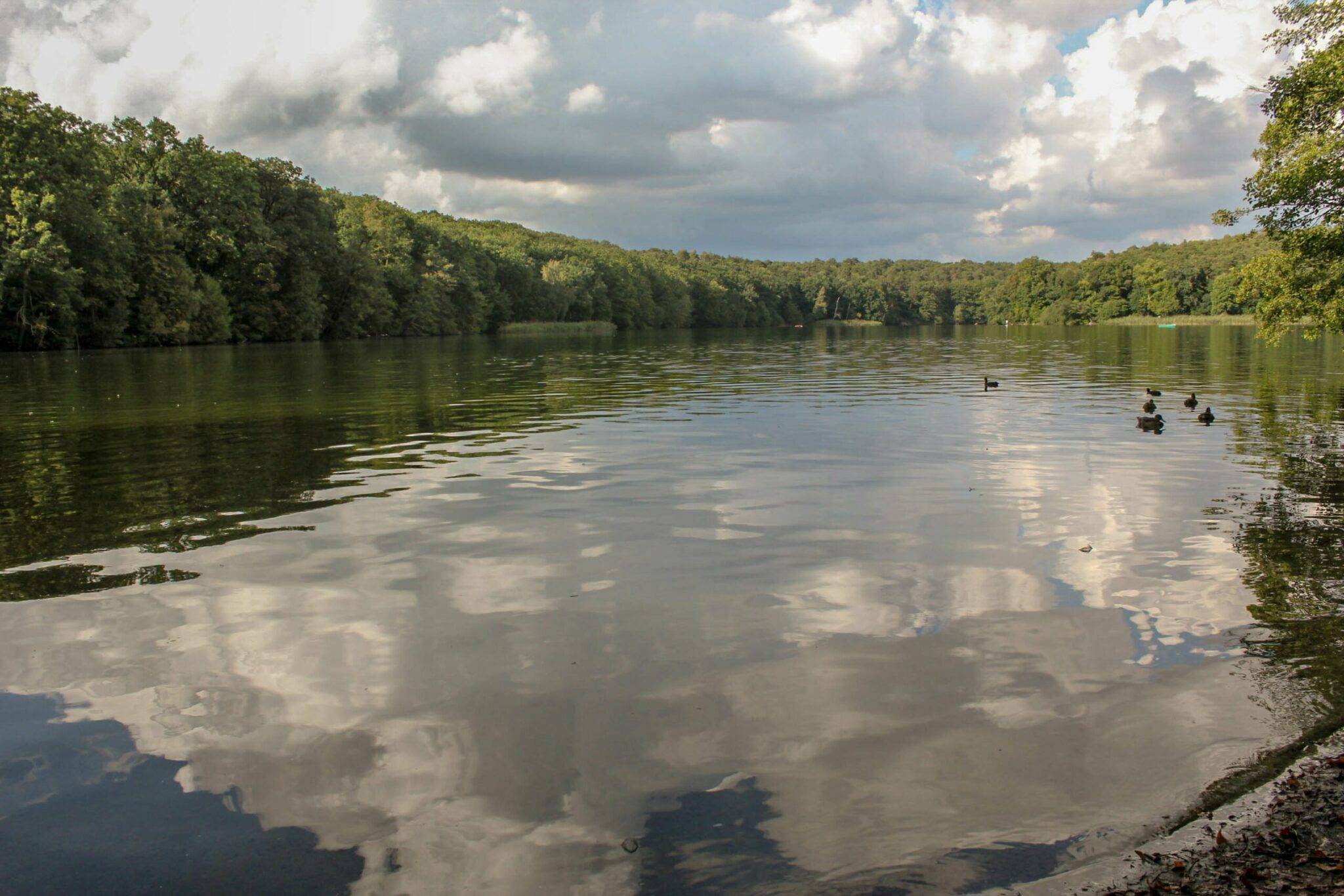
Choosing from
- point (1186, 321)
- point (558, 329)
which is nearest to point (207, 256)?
point (558, 329)

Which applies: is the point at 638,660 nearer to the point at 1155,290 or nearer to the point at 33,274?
the point at 33,274

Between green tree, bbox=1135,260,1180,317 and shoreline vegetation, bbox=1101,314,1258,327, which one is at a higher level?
green tree, bbox=1135,260,1180,317

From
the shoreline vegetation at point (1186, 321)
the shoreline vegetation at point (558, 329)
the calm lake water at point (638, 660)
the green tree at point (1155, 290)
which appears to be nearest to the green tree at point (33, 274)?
the calm lake water at point (638, 660)

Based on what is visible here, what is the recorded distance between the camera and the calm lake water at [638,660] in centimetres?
473

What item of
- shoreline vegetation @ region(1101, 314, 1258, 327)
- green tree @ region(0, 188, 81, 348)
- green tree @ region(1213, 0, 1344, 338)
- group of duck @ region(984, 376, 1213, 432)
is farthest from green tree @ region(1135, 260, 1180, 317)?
green tree @ region(0, 188, 81, 348)

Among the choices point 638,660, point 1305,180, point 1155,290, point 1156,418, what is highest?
point 1155,290

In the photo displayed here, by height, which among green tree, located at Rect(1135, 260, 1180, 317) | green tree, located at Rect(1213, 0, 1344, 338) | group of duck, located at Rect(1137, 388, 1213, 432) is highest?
green tree, located at Rect(1135, 260, 1180, 317)

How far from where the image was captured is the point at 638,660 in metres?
7.14

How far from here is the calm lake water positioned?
186 inches

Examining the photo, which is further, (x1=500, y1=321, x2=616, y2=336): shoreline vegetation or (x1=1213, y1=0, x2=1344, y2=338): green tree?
(x1=500, y1=321, x2=616, y2=336): shoreline vegetation

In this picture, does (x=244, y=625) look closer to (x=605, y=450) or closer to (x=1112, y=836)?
(x=1112, y=836)

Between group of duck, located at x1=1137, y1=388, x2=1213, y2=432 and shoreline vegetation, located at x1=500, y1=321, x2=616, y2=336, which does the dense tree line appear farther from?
group of duck, located at x1=1137, y1=388, x2=1213, y2=432

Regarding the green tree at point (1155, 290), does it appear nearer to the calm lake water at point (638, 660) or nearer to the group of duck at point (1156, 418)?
the group of duck at point (1156, 418)

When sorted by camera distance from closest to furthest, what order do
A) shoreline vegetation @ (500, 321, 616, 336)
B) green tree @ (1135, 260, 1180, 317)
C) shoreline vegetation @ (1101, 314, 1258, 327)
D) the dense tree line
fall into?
the dense tree line < shoreline vegetation @ (500, 321, 616, 336) < shoreline vegetation @ (1101, 314, 1258, 327) < green tree @ (1135, 260, 1180, 317)
